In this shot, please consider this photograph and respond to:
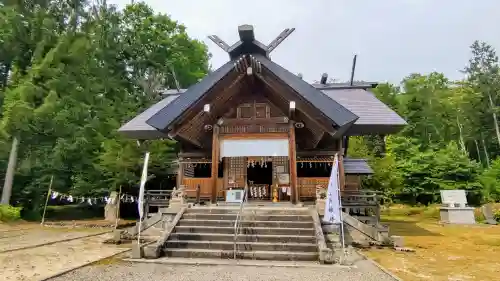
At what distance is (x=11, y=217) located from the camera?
17844 mm

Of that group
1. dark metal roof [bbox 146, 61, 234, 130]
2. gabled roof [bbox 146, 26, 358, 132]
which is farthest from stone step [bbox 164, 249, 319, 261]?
dark metal roof [bbox 146, 61, 234, 130]

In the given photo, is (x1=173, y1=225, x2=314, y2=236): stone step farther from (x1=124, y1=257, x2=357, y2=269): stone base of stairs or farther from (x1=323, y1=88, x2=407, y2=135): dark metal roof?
(x1=323, y1=88, x2=407, y2=135): dark metal roof

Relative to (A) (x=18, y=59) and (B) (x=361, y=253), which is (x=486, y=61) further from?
(A) (x=18, y=59)

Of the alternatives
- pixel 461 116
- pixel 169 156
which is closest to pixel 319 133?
pixel 169 156

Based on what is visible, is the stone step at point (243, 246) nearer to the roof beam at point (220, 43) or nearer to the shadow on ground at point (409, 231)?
the shadow on ground at point (409, 231)

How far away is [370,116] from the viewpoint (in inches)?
565

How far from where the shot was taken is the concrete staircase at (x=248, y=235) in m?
7.99

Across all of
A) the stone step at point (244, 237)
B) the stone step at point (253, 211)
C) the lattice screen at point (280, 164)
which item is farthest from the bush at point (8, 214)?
the lattice screen at point (280, 164)

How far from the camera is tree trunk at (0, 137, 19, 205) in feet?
63.1

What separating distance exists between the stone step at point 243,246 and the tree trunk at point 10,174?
16307mm

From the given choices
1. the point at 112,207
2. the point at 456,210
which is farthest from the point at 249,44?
the point at 456,210

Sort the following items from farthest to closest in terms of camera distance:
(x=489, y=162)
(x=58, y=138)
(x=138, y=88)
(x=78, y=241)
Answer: (x=489, y=162) → (x=138, y=88) → (x=58, y=138) → (x=78, y=241)

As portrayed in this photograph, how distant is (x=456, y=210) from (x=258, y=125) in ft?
42.9

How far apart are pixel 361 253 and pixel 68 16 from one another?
27.2m
